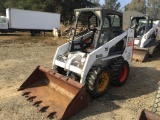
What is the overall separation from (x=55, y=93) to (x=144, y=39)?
22.6 feet

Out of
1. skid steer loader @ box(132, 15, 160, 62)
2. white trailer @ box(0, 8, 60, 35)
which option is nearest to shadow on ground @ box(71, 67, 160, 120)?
skid steer loader @ box(132, 15, 160, 62)

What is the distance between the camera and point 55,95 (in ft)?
17.0

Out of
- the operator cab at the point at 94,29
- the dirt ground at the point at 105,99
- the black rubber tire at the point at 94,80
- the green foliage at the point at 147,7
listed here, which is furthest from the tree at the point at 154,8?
the black rubber tire at the point at 94,80

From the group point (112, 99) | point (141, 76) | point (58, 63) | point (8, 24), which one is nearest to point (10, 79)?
point (58, 63)

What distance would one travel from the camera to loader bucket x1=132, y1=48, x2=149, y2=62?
9906mm

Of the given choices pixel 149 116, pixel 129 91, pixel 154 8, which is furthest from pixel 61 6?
pixel 154 8

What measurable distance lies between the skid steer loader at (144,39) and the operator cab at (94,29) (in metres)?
3.89

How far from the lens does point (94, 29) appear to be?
6680 millimetres

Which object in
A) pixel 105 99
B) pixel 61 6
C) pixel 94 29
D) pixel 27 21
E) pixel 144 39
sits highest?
pixel 61 6

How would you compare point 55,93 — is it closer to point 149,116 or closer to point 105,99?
point 105,99

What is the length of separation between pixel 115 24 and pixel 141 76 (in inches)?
94.6

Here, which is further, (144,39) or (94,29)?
(144,39)

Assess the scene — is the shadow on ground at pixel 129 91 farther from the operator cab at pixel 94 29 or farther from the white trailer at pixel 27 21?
the white trailer at pixel 27 21

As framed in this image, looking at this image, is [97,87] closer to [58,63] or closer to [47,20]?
[58,63]
